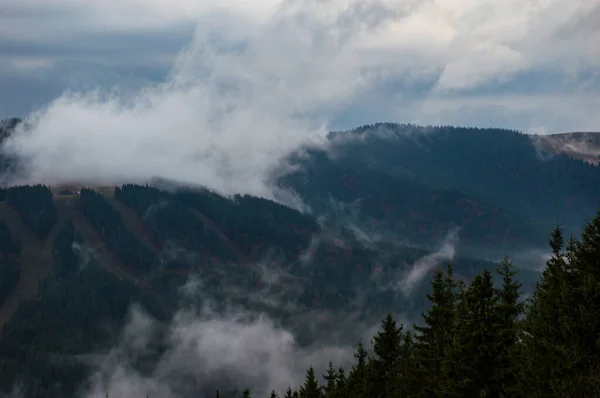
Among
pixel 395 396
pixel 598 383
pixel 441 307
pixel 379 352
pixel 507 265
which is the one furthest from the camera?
pixel 379 352

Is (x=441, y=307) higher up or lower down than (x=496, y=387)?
higher up

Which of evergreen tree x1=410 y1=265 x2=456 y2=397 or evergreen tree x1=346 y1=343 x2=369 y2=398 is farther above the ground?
evergreen tree x1=410 y1=265 x2=456 y2=397

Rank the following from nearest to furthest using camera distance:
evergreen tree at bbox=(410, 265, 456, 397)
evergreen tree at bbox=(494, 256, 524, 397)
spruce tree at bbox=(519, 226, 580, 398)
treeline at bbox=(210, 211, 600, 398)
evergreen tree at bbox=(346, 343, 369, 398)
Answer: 1. treeline at bbox=(210, 211, 600, 398)
2. spruce tree at bbox=(519, 226, 580, 398)
3. evergreen tree at bbox=(494, 256, 524, 397)
4. evergreen tree at bbox=(410, 265, 456, 397)
5. evergreen tree at bbox=(346, 343, 369, 398)

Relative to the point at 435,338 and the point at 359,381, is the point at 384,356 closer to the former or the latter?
the point at 359,381

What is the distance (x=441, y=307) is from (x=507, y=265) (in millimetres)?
9580

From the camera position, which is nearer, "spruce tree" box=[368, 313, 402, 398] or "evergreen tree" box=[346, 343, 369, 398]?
"spruce tree" box=[368, 313, 402, 398]

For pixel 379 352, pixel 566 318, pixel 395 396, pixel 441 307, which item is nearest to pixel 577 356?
pixel 566 318

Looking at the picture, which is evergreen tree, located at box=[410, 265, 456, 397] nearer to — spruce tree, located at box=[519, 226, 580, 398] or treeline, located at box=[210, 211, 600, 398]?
treeline, located at box=[210, 211, 600, 398]

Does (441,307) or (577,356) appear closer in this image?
(577,356)

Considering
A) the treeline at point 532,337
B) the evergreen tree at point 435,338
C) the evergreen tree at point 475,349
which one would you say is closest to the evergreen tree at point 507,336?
the treeline at point 532,337

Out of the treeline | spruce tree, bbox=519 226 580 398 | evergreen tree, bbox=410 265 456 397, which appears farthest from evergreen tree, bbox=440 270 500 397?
evergreen tree, bbox=410 265 456 397

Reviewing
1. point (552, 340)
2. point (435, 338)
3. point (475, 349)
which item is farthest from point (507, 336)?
point (435, 338)

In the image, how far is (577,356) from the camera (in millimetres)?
35656

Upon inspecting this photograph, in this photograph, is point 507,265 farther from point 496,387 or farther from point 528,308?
point 496,387
